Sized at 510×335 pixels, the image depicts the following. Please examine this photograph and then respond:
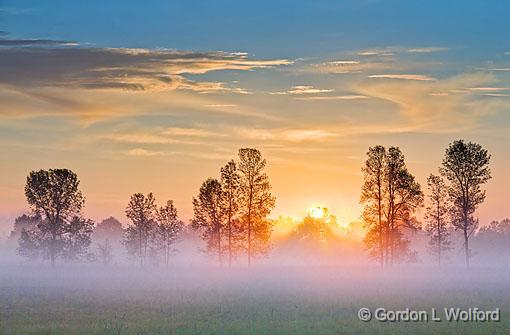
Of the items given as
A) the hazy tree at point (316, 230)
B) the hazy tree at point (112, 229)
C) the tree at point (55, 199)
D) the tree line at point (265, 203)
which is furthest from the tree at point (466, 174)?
the hazy tree at point (112, 229)

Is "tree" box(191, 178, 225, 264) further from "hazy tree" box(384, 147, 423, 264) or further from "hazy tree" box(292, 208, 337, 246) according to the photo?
"hazy tree" box(292, 208, 337, 246)

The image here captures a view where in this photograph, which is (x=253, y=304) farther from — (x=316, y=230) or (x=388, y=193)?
(x=316, y=230)

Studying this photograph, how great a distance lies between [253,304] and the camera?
Answer: 35.8 metres

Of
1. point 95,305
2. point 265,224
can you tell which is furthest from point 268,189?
point 95,305

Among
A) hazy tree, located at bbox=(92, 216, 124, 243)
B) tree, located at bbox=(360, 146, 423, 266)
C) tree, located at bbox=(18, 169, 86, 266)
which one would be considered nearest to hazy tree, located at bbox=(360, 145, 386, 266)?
tree, located at bbox=(360, 146, 423, 266)

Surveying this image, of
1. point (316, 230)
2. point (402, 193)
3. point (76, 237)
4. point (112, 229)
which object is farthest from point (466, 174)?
point (112, 229)

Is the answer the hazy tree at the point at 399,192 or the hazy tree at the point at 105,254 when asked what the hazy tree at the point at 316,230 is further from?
the hazy tree at the point at 399,192

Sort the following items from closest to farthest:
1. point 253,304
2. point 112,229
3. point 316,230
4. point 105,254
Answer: point 253,304, point 105,254, point 316,230, point 112,229

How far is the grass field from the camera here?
86.0ft

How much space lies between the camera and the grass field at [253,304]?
2620cm

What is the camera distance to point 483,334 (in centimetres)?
2384

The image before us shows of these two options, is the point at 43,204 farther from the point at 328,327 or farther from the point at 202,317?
the point at 328,327

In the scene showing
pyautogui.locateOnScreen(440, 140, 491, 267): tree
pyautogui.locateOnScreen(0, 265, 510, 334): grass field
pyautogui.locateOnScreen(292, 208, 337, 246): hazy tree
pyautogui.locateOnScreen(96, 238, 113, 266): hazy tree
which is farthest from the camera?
pyautogui.locateOnScreen(292, 208, 337, 246): hazy tree

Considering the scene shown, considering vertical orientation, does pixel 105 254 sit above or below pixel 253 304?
above
